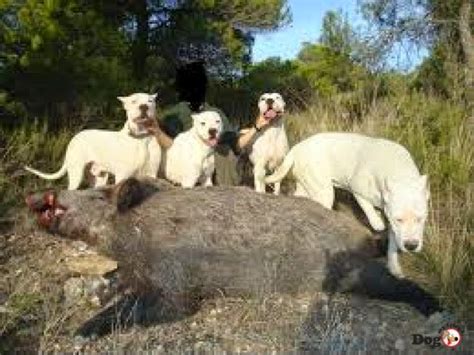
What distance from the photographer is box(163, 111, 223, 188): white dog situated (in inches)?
277

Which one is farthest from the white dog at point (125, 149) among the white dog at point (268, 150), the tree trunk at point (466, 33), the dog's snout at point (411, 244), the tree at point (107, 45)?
the tree trunk at point (466, 33)

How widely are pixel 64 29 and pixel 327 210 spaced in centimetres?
350

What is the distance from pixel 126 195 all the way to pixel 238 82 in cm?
603

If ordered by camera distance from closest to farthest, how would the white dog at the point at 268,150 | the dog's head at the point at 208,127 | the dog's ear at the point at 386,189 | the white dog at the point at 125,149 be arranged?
1. the dog's ear at the point at 386,189
2. the dog's head at the point at 208,127
3. the white dog at the point at 125,149
4. the white dog at the point at 268,150

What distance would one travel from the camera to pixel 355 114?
992 cm

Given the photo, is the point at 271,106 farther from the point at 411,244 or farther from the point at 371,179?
the point at 411,244

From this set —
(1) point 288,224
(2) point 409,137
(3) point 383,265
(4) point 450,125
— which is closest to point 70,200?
(1) point 288,224

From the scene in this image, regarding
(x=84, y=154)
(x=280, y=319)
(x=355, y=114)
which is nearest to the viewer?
(x=280, y=319)

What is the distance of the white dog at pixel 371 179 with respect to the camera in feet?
19.1

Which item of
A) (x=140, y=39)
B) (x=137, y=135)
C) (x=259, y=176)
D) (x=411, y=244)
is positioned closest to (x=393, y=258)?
(x=411, y=244)

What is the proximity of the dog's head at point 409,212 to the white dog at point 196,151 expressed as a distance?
5.85 ft

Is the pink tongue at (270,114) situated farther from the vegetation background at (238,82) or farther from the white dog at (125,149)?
the vegetation background at (238,82)

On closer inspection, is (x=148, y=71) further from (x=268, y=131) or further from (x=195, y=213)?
(x=195, y=213)

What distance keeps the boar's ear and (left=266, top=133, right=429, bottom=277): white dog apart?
1501 mm
